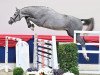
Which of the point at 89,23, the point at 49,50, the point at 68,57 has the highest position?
the point at 89,23

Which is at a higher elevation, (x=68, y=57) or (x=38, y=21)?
(x=38, y=21)

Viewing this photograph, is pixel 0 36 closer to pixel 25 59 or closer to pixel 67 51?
pixel 25 59

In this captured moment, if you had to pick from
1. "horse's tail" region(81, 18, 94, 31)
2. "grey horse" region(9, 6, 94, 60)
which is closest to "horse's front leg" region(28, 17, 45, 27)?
"grey horse" region(9, 6, 94, 60)

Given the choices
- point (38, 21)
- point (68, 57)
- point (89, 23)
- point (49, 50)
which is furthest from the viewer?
point (89, 23)

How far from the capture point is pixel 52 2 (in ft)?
38.8

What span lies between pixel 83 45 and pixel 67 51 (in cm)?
123

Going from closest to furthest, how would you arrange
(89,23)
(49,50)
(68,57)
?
(68,57), (49,50), (89,23)

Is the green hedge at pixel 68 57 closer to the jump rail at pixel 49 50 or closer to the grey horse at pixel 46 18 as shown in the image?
the jump rail at pixel 49 50

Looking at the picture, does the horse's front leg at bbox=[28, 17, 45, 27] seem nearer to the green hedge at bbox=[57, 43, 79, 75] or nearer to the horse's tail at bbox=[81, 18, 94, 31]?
the green hedge at bbox=[57, 43, 79, 75]

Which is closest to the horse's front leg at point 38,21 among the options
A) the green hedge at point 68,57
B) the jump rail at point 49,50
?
the jump rail at point 49,50

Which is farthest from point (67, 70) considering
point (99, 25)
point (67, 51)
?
point (99, 25)

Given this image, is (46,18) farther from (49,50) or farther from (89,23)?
(89,23)

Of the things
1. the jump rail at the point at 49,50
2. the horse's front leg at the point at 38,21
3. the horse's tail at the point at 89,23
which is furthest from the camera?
the horse's tail at the point at 89,23

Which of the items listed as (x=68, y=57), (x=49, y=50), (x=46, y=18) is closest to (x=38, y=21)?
(x=46, y=18)
